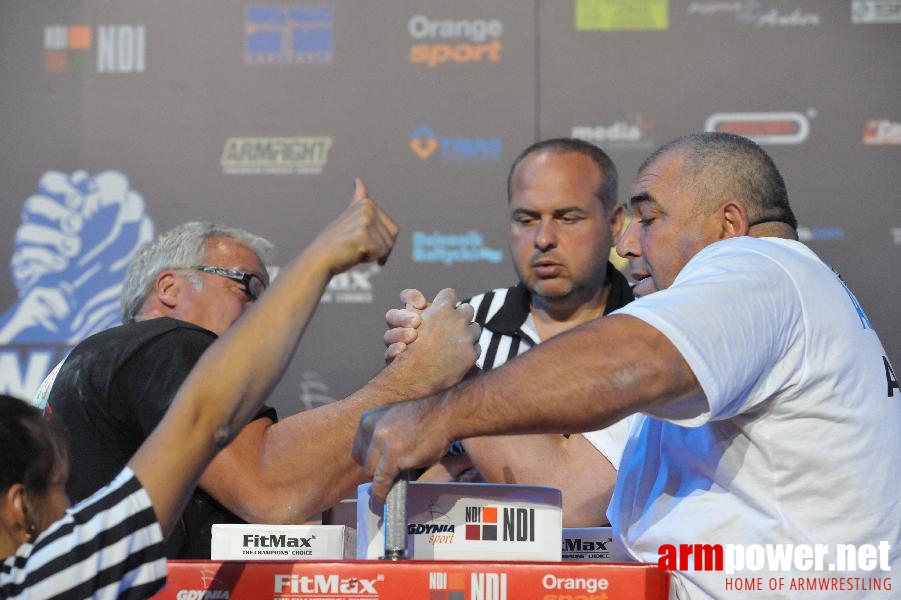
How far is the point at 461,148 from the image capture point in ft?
17.1

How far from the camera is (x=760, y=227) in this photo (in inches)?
86.4

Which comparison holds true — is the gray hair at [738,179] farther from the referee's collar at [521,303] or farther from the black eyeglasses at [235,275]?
the referee's collar at [521,303]

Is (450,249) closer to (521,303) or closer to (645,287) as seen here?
(521,303)

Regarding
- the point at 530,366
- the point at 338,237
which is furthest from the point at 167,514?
the point at 530,366

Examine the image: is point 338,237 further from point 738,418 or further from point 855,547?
point 855,547

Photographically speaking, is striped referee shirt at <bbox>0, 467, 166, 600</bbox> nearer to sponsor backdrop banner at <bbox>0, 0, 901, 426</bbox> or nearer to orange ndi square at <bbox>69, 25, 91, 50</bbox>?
sponsor backdrop banner at <bbox>0, 0, 901, 426</bbox>

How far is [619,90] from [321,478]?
316cm

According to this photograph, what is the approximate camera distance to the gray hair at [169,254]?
10.2 feet

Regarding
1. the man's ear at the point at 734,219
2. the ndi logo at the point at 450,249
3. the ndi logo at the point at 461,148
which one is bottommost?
the ndi logo at the point at 450,249

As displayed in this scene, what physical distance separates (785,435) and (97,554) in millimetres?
1105

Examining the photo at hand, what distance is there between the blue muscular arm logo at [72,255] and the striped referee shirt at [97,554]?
3.79 meters

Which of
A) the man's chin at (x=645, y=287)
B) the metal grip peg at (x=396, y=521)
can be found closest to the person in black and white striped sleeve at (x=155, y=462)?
the metal grip peg at (x=396, y=521)

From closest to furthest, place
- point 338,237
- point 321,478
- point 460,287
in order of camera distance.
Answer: point 338,237, point 321,478, point 460,287

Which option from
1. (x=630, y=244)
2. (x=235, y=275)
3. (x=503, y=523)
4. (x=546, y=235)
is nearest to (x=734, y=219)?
(x=630, y=244)
